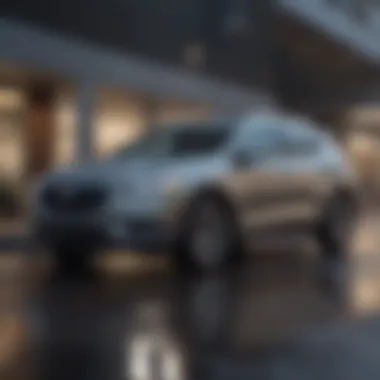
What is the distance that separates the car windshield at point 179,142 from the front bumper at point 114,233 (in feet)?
4.27

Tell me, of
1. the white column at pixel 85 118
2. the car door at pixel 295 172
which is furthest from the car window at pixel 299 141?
the white column at pixel 85 118

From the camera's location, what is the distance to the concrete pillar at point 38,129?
24.4m

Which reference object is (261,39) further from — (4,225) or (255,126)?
(255,126)

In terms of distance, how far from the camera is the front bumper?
12430 mm

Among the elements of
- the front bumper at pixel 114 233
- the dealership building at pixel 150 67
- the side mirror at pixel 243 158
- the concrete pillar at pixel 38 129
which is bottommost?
the front bumper at pixel 114 233

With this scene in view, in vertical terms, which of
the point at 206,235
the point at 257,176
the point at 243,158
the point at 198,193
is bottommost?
the point at 206,235

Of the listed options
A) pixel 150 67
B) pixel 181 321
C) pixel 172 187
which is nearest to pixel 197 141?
pixel 172 187

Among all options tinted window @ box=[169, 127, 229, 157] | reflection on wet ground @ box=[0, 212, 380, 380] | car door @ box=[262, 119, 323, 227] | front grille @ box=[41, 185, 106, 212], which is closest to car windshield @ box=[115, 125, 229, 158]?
tinted window @ box=[169, 127, 229, 157]

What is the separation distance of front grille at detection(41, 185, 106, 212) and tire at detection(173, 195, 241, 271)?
857mm

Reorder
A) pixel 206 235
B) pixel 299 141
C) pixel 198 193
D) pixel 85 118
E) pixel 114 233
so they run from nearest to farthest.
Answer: pixel 114 233, pixel 198 193, pixel 206 235, pixel 299 141, pixel 85 118

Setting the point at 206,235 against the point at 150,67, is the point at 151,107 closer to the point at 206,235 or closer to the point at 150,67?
the point at 150,67

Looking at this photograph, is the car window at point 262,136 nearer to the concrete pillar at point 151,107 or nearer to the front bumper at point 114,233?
the front bumper at point 114,233

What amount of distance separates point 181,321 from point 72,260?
13.2 feet

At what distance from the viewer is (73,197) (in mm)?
12797
